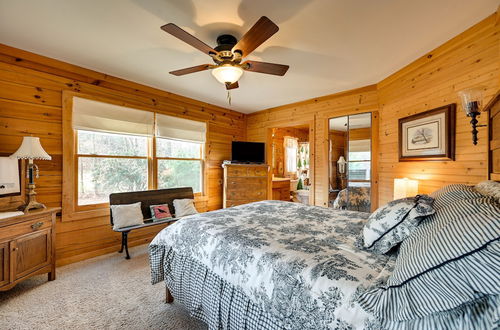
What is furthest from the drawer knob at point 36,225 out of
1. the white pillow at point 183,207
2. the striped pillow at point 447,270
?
the striped pillow at point 447,270

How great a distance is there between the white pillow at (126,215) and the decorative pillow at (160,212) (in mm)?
189

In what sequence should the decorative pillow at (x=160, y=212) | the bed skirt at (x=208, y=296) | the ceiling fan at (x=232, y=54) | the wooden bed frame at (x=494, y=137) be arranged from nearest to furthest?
the bed skirt at (x=208, y=296) → the wooden bed frame at (x=494, y=137) → the ceiling fan at (x=232, y=54) → the decorative pillow at (x=160, y=212)

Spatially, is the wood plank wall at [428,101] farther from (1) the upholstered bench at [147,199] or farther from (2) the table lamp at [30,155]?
(2) the table lamp at [30,155]

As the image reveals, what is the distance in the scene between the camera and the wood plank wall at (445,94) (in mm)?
1923

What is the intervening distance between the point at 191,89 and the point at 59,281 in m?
3.04

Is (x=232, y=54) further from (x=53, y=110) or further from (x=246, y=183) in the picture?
(x=246, y=183)

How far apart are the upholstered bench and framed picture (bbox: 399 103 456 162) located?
331cm

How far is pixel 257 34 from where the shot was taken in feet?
5.38

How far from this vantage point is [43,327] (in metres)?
1.67

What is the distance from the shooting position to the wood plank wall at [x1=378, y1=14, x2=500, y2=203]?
75.7 inches

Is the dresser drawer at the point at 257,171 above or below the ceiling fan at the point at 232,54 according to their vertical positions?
below

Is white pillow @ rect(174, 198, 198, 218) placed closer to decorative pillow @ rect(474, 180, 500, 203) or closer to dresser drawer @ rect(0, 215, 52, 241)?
dresser drawer @ rect(0, 215, 52, 241)

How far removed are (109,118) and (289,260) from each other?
3.20 meters

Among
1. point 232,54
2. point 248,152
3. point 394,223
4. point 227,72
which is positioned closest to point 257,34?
point 232,54
